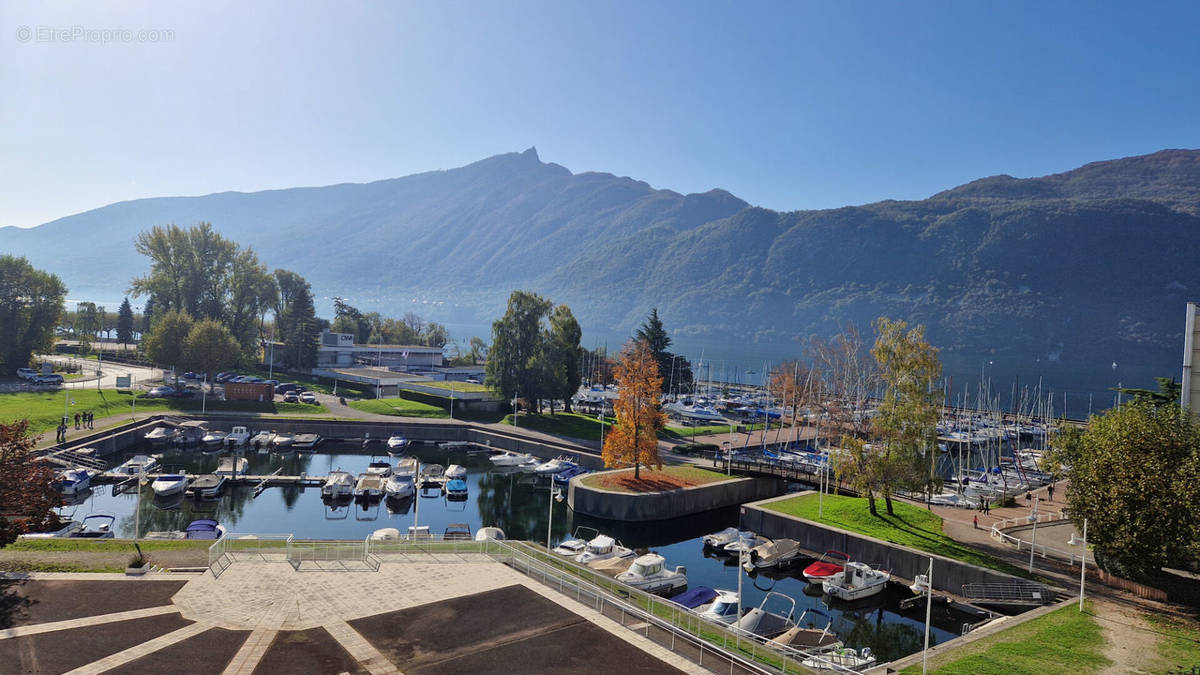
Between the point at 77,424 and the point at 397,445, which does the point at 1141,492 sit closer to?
the point at 397,445

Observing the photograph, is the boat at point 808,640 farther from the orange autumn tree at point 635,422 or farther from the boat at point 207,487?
the boat at point 207,487

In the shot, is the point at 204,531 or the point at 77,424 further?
the point at 77,424

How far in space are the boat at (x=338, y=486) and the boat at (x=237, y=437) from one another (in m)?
18.8

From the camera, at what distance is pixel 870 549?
36594mm

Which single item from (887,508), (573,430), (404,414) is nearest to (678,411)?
(573,430)

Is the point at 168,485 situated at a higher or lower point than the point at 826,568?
higher

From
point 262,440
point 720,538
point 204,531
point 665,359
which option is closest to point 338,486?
point 204,531

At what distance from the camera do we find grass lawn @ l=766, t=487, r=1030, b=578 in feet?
111

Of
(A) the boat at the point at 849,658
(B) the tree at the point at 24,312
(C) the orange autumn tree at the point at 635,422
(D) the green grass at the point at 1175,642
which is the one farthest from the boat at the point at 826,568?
(B) the tree at the point at 24,312

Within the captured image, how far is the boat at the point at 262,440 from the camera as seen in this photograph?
212 ft

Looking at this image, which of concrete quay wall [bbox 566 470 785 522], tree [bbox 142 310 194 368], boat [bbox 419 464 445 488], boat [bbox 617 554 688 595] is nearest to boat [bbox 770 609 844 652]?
boat [bbox 617 554 688 595]

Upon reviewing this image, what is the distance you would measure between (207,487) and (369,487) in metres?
11.1

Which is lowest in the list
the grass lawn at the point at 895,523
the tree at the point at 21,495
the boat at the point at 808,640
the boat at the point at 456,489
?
the boat at the point at 456,489

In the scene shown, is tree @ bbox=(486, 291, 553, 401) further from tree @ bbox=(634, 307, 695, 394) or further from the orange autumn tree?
the orange autumn tree
